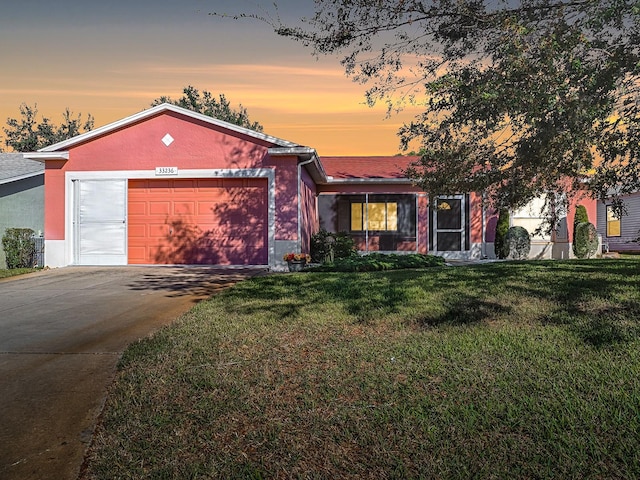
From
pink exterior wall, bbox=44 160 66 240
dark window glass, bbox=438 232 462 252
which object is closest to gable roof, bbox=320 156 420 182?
dark window glass, bbox=438 232 462 252

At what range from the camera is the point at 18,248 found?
1323 cm

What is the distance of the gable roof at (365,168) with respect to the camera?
644 inches

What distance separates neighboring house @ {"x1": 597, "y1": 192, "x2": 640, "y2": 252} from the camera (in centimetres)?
2213

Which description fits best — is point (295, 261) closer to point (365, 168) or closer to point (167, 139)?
point (167, 139)

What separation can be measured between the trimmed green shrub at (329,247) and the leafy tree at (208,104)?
85.1ft

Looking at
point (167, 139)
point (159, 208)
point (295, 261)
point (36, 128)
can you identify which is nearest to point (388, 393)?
point (295, 261)

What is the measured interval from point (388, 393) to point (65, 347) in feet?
11.8

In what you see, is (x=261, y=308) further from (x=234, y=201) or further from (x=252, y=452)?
(x=234, y=201)

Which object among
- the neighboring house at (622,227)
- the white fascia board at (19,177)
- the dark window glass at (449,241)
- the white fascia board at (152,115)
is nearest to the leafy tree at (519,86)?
the white fascia board at (152,115)

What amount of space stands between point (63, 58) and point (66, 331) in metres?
8.91

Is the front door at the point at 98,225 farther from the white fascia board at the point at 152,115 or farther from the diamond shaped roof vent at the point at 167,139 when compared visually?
the diamond shaped roof vent at the point at 167,139

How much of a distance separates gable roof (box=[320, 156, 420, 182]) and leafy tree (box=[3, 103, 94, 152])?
30.4 metres

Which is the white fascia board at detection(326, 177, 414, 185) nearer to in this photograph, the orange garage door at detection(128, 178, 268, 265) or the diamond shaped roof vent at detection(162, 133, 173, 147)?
the orange garage door at detection(128, 178, 268, 265)

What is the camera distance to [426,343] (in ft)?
15.2
